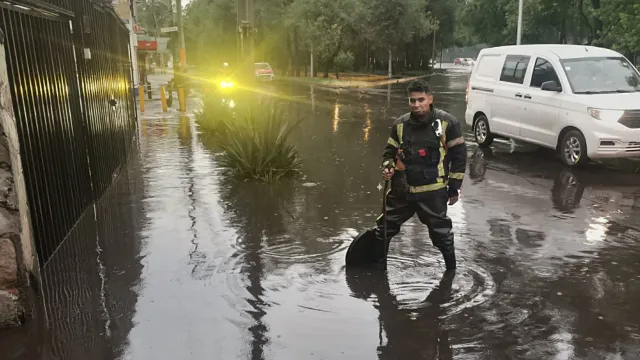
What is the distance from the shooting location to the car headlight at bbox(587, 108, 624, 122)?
948 cm

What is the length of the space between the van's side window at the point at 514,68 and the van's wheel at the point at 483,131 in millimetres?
993

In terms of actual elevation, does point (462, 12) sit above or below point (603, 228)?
above

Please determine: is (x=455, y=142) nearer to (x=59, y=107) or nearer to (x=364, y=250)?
(x=364, y=250)

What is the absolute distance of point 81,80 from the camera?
7.30 m

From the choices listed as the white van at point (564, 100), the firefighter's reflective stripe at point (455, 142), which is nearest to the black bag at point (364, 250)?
the firefighter's reflective stripe at point (455, 142)

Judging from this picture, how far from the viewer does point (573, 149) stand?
10.1 m

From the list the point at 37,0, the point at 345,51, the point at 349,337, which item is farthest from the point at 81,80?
the point at 345,51

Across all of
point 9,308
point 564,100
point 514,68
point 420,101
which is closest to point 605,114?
point 564,100

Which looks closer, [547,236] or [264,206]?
[547,236]

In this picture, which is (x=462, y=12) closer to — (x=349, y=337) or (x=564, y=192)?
(x=564, y=192)

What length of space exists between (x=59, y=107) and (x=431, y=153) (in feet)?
13.3

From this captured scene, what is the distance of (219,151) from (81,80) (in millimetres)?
4591

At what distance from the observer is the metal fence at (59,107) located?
514cm

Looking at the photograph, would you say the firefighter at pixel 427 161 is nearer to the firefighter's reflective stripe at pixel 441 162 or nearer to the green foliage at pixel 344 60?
the firefighter's reflective stripe at pixel 441 162
